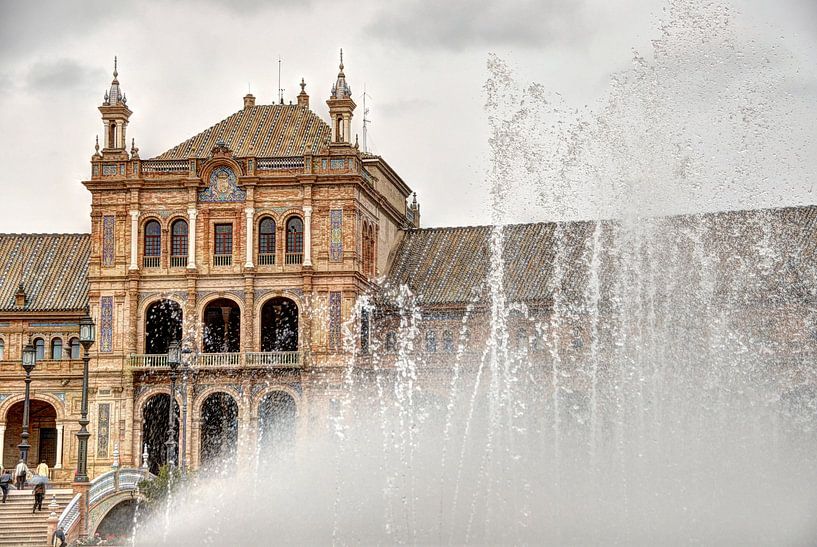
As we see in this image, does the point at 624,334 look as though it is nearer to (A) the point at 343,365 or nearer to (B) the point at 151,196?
(A) the point at 343,365

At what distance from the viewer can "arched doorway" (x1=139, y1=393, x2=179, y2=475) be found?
6188 centimetres

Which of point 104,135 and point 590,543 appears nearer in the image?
point 590,543

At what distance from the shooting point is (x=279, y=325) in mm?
63594

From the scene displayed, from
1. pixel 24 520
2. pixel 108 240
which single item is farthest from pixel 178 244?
pixel 24 520

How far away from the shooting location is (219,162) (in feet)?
207

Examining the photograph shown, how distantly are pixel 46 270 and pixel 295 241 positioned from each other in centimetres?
1255

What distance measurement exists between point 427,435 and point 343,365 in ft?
50.1

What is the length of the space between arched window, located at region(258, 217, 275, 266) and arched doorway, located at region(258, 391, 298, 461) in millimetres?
5514

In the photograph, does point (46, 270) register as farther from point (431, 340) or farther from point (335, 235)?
point (431, 340)

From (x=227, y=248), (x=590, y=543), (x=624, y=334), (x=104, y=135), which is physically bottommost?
(x=590, y=543)

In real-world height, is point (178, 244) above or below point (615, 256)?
above

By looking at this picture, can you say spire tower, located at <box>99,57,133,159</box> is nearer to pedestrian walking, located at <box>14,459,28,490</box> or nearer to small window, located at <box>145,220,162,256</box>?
small window, located at <box>145,220,162,256</box>

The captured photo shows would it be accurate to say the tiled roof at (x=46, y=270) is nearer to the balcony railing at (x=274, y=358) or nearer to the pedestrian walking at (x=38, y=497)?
the balcony railing at (x=274, y=358)

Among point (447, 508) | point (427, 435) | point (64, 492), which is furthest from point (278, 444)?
point (447, 508)
